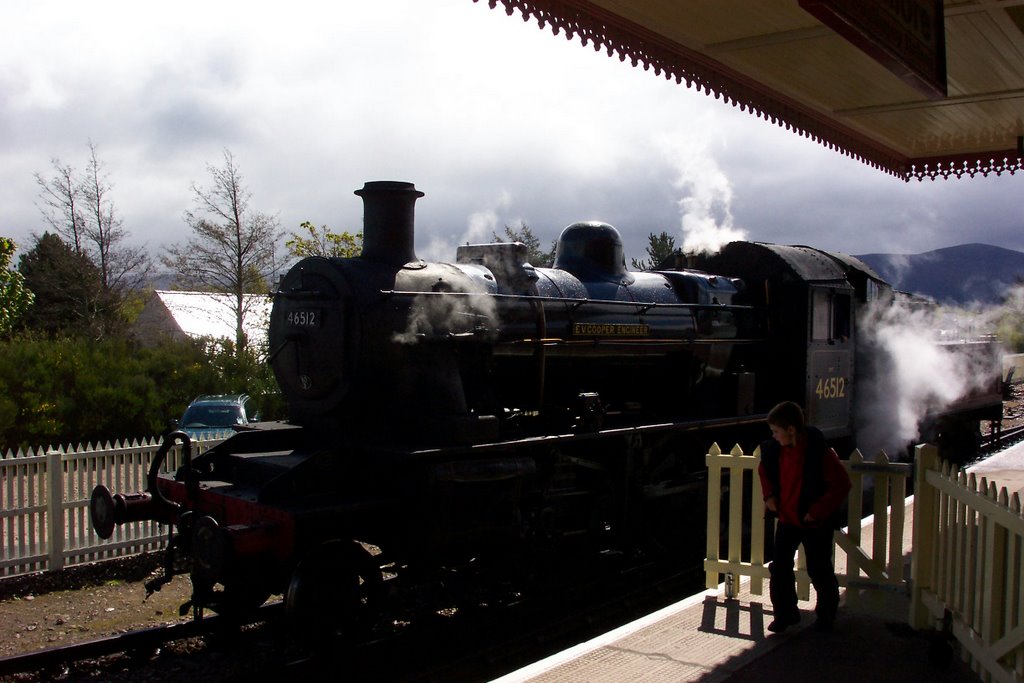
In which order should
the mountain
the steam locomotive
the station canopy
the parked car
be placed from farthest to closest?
the mountain
the parked car
the steam locomotive
the station canopy

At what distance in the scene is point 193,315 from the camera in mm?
31234

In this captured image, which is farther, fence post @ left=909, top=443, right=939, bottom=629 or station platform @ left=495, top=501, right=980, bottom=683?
fence post @ left=909, top=443, right=939, bottom=629

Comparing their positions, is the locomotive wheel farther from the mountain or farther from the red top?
the mountain

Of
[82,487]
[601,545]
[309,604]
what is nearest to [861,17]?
[309,604]

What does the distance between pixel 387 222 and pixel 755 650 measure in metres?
4.12

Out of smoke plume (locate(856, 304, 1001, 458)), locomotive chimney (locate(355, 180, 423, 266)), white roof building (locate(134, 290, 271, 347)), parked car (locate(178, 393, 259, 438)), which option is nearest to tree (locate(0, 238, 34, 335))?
white roof building (locate(134, 290, 271, 347))

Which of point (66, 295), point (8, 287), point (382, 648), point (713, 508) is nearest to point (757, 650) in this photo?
point (713, 508)

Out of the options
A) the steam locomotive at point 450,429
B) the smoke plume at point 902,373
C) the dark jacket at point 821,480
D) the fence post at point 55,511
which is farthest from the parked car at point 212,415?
the dark jacket at point 821,480

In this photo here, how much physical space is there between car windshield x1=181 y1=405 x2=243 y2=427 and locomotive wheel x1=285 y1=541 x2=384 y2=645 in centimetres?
989

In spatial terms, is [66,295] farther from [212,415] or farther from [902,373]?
[902,373]

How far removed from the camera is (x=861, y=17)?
14.0ft

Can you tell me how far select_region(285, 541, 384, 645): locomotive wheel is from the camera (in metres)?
5.50

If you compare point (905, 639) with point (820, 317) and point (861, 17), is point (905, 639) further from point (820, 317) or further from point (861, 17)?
point (820, 317)

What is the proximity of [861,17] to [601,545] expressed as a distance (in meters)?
5.43
